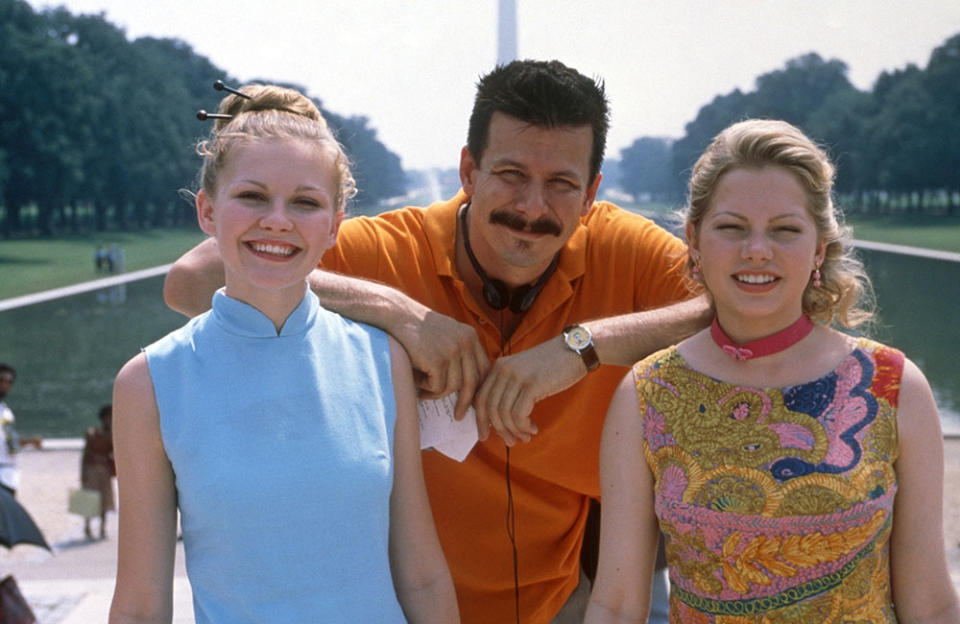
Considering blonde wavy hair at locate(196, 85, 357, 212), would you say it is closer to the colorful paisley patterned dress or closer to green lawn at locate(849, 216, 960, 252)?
the colorful paisley patterned dress

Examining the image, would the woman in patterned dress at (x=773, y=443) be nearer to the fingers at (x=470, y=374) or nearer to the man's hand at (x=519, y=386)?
the man's hand at (x=519, y=386)

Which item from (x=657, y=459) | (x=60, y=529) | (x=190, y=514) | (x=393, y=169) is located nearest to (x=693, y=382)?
(x=657, y=459)

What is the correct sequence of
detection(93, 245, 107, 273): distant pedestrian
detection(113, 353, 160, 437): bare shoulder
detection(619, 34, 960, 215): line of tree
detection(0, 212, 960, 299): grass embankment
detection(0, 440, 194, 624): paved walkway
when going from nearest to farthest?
detection(113, 353, 160, 437): bare shoulder → detection(0, 440, 194, 624): paved walkway → detection(0, 212, 960, 299): grass embankment → detection(619, 34, 960, 215): line of tree → detection(93, 245, 107, 273): distant pedestrian

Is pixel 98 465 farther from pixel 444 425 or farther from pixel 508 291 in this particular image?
pixel 444 425

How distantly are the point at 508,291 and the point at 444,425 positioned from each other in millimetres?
516

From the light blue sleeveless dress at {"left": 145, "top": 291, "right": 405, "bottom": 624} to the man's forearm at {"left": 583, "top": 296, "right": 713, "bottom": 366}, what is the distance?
653mm

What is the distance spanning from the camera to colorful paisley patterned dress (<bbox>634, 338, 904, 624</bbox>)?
1748 millimetres

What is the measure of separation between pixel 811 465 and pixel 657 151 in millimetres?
74572

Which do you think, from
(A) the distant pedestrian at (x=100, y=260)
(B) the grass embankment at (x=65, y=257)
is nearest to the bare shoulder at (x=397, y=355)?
(B) the grass embankment at (x=65, y=257)

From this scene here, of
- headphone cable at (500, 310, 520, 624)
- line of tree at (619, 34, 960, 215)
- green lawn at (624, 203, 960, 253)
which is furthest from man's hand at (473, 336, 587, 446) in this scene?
green lawn at (624, 203, 960, 253)

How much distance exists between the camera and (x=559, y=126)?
2.44m

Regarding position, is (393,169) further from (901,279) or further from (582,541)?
(582,541)

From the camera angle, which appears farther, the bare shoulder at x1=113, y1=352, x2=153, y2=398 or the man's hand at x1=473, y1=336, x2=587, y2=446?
the man's hand at x1=473, y1=336, x2=587, y2=446

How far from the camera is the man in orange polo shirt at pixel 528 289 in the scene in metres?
2.44
